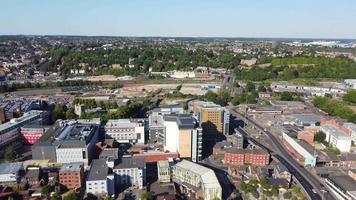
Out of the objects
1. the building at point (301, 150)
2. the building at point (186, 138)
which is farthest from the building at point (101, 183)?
the building at point (301, 150)

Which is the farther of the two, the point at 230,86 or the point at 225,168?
the point at 230,86

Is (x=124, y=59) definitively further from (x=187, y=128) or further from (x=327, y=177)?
(x=327, y=177)

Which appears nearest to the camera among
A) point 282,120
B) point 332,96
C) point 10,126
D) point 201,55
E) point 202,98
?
point 10,126

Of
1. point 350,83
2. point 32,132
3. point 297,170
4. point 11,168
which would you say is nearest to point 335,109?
point 297,170

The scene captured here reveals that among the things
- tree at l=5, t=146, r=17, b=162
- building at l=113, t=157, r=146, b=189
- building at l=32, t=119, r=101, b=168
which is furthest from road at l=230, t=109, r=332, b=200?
tree at l=5, t=146, r=17, b=162

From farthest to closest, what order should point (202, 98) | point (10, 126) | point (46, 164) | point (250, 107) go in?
point (202, 98), point (250, 107), point (10, 126), point (46, 164)

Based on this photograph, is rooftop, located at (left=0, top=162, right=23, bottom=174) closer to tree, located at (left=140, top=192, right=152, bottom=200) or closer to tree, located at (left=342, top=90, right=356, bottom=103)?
tree, located at (left=140, top=192, right=152, bottom=200)

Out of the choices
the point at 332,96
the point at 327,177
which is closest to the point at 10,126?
the point at 327,177
